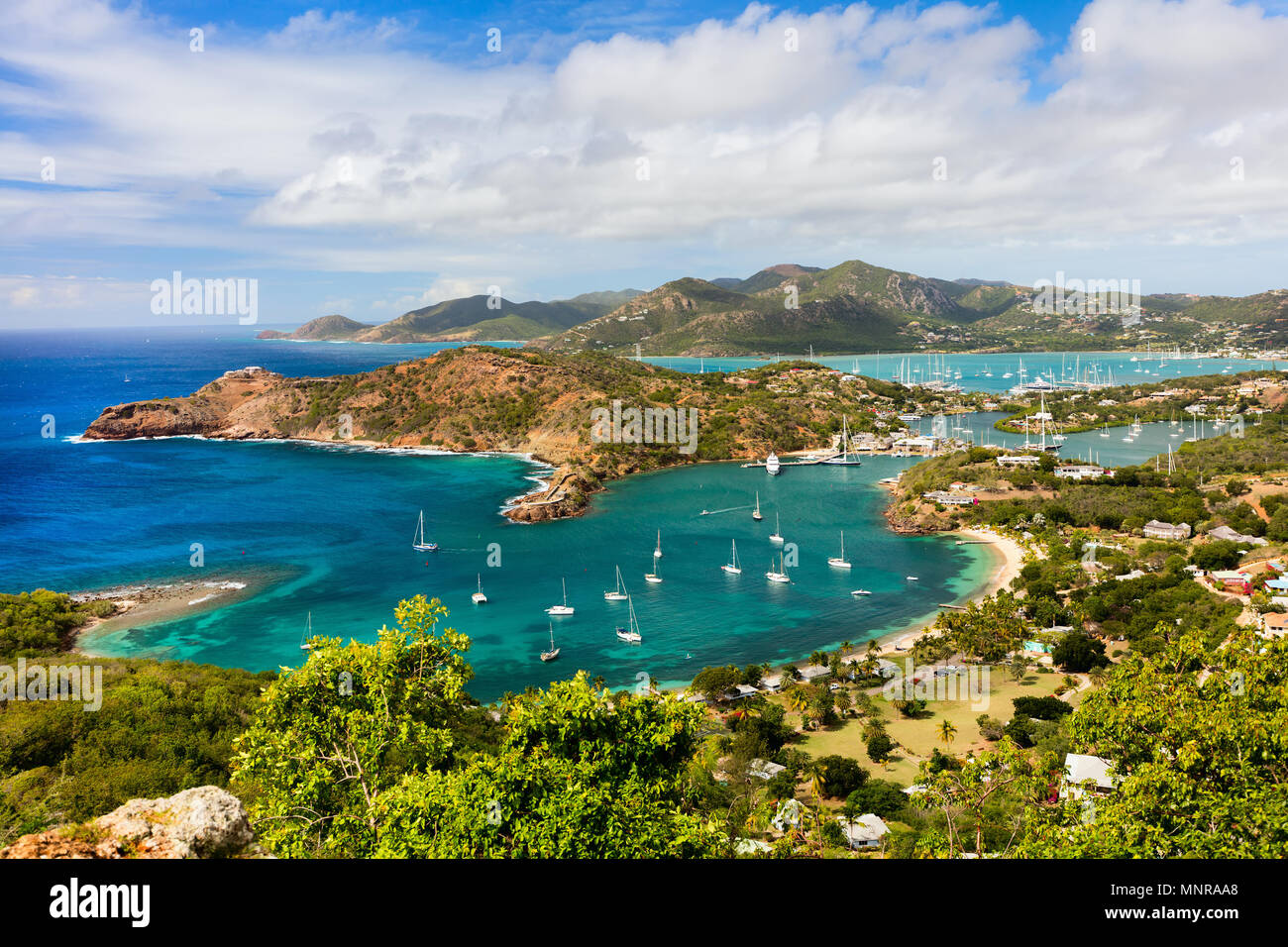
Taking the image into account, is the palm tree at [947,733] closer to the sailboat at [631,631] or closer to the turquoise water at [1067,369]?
the sailboat at [631,631]

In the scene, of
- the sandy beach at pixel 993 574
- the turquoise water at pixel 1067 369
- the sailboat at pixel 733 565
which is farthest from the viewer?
the turquoise water at pixel 1067 369

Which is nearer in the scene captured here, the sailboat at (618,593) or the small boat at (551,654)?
the small boat at (551,654)

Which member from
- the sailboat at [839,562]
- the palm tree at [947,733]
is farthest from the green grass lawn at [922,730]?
the sailboat at [839,562]

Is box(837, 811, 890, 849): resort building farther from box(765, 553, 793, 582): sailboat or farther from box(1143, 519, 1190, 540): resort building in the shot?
box(1143, 519, 1190, 540): resort building

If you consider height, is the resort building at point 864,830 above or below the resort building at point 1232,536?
below

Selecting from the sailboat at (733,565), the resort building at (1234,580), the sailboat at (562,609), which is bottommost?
the sailboat at (562,609)

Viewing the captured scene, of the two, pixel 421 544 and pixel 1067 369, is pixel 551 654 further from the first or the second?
pixel 1067 369
